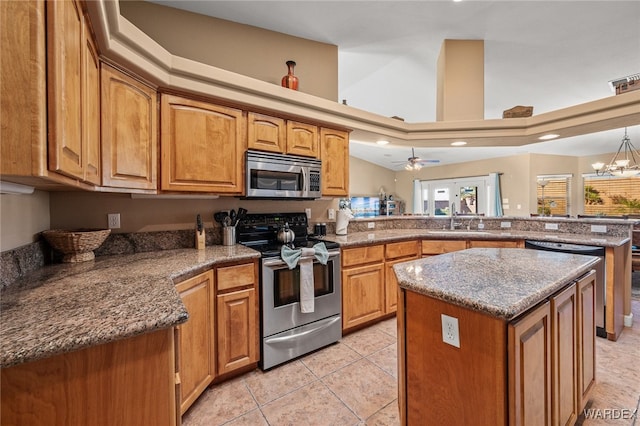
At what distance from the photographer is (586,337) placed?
1468mm

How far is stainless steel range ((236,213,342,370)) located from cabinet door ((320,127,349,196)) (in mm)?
700

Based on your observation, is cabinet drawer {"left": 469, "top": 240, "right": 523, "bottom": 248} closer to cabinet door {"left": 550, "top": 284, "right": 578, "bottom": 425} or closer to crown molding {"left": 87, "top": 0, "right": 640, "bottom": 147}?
crown molding {"left": 87, "top": 0, "right": 640, "bottom": 147}

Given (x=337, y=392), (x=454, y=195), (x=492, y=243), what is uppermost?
(x=454, y=195)

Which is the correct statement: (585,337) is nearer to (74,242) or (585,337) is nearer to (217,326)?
(217,326)

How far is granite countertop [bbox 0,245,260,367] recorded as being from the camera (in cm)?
71

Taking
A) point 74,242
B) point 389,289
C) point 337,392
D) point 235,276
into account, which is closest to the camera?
point 74,242

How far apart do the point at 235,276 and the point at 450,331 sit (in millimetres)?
1398

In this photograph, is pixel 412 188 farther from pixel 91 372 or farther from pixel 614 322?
pixel 91 372

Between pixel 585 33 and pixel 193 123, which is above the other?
pixel 585 33

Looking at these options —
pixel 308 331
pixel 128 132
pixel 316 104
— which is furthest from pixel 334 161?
pixel 128 132

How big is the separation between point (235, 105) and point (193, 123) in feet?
1.25

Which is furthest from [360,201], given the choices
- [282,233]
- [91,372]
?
[91,372]

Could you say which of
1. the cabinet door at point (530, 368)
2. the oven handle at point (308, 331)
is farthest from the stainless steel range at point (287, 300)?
the cabinet door at point (530, 368)

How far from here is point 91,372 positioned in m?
0.76
